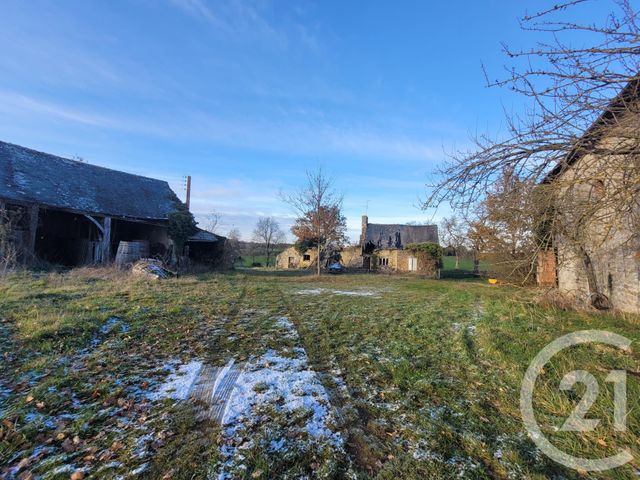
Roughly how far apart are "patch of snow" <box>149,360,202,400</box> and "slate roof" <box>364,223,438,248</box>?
28.0 m

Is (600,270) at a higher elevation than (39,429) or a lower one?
higher

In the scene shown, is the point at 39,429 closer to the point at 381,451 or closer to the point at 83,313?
the point at 381,451

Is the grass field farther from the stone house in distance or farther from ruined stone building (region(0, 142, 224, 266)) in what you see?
ruined stone building (region(0, 142, 224, 266))

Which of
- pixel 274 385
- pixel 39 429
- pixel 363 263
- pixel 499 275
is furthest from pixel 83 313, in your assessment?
pixel 363 263

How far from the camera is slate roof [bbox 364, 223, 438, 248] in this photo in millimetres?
31016

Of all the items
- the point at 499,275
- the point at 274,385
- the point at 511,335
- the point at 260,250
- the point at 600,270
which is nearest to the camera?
the point at 274,385

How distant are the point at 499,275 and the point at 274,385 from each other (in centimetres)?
1711

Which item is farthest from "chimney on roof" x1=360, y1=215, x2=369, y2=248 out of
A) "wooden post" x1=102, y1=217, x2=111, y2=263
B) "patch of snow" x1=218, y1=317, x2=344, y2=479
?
"patch of snow" x1=218, y1=317, x2=344, y2=479

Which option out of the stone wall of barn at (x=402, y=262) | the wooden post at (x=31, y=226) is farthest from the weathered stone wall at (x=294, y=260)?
the wooden post at (x=31, y=226)

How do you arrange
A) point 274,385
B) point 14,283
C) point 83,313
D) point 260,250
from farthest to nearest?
1. point 260,250
2. point 14,283
3. point 83,313
4. point 274,385

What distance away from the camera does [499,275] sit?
17.1 m

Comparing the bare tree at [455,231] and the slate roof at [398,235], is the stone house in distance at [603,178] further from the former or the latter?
the slate roof at [398,235]

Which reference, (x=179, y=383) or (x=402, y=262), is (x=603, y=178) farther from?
(x=402, y=262)
